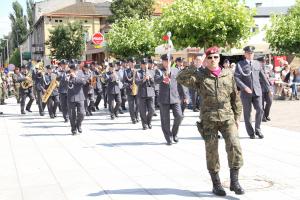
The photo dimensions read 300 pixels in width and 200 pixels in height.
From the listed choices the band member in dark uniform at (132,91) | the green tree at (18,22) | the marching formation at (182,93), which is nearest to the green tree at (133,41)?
the marching formation at (182,93)

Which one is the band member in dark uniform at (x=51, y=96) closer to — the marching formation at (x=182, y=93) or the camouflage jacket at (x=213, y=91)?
the marching formation at (x=182, y=93)

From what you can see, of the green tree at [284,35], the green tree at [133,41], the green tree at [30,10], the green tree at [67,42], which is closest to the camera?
the green tree at [133,41]

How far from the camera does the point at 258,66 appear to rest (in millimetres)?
10695

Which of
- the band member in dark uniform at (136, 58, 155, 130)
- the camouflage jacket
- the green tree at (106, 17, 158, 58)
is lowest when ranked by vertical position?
the band member in dark uniform at (136, 58, 155, 130)

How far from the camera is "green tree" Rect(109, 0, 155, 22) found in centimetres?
5112

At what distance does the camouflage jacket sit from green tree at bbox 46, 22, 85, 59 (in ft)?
106

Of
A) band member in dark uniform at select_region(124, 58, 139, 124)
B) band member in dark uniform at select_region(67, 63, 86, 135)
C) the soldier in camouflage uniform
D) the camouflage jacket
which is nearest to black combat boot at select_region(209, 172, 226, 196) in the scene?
the soldier in camouflage uniform

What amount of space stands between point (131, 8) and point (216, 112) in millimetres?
Answer: 46375

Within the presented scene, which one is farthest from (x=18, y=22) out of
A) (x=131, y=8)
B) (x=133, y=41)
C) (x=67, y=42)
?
(x=133, y=41)

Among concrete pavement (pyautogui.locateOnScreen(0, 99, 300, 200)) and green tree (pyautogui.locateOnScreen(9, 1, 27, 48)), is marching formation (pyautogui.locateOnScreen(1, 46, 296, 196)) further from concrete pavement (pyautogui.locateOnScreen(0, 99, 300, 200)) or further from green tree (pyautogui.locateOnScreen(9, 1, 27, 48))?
green tree (pyautogui.locateOnScreen(9, 1, 27, 48))

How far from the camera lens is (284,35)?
110 ft

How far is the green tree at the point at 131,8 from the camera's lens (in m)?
51.1

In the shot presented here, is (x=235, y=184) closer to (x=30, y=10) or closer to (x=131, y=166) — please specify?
(x=131, y=166)

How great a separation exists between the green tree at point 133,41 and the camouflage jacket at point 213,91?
25.6 meters
